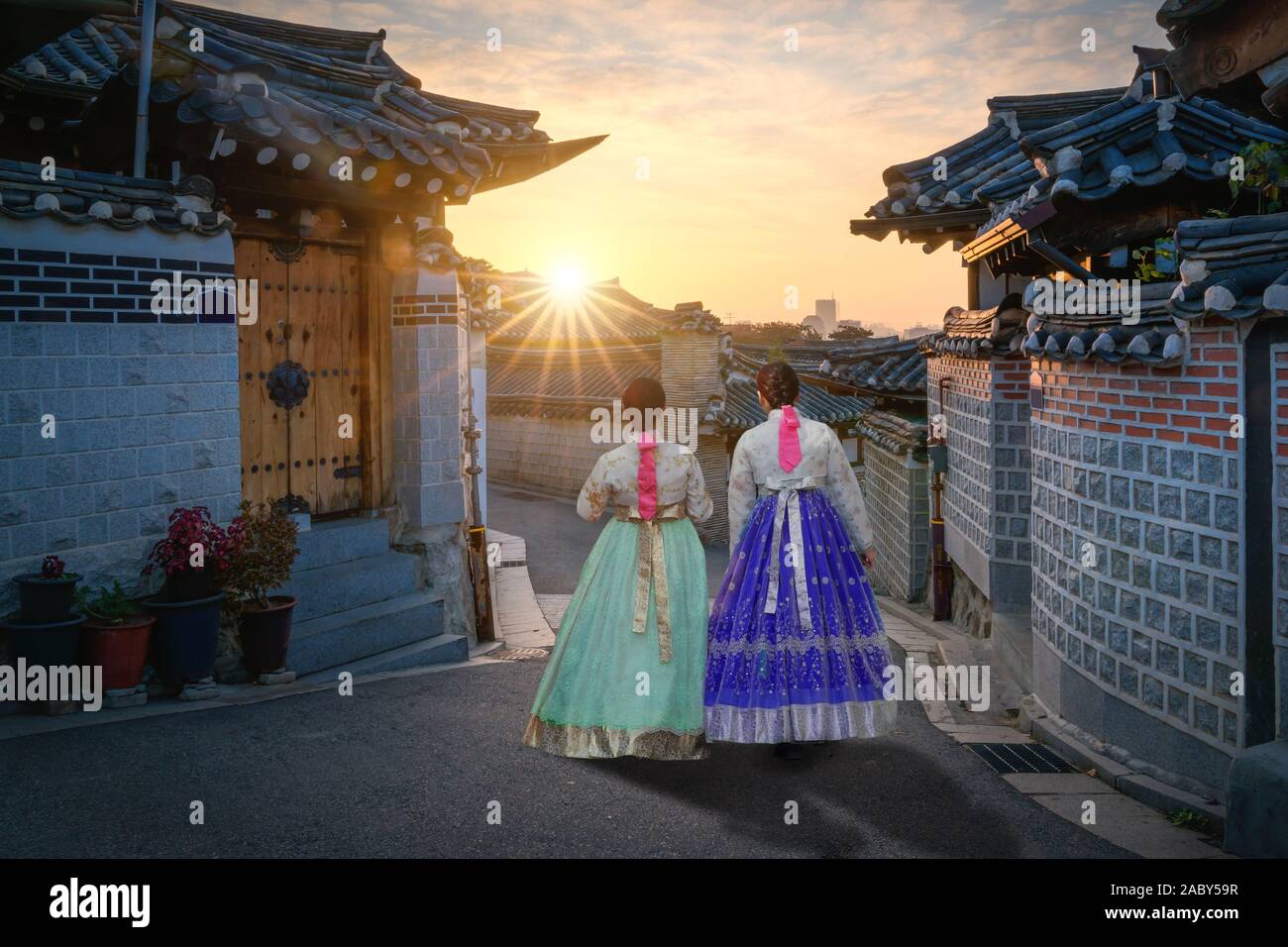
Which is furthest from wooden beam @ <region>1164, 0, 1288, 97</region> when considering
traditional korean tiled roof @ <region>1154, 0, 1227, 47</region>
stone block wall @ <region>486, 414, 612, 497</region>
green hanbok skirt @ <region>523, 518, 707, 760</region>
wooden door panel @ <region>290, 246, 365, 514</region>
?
→ stone block wall @ <region>486, 414, 612, 497</region>

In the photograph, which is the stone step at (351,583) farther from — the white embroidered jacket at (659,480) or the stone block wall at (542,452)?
the stone block wall at (542,452)

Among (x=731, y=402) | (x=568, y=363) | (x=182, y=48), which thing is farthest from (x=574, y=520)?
(x=182, y=48)

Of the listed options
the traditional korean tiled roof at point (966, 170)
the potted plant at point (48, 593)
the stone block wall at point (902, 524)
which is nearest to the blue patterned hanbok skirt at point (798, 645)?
the potted plant at point (48, 593)

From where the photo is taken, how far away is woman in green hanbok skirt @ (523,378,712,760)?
581 cm

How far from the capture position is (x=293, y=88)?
8250 mm

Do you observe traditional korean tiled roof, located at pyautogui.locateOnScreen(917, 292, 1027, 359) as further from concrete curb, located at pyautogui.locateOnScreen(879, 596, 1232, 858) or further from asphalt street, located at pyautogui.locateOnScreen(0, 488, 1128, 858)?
asphalt street, located at pyautogui.locateOnScreen(0, 488, 1128, 858)

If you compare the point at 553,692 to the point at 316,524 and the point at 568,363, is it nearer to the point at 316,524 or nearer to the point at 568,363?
the point at 316,524

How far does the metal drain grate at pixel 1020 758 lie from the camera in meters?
5.90

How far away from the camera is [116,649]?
6340 mm

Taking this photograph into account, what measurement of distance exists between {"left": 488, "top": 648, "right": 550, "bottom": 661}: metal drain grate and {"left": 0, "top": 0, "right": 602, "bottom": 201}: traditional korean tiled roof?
151 inches

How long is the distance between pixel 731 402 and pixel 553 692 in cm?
2234

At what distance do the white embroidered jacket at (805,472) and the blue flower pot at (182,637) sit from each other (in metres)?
3.31

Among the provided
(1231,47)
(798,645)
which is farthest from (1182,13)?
(798,645)

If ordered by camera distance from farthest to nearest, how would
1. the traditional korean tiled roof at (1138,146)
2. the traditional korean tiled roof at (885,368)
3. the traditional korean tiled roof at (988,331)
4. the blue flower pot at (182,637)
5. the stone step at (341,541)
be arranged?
the traditional korean tiled roof at (885,368) → the traditional korean tiled roof at (988,331) → the stone step at (341,541) → the blue flower pot at (182,637) → the traditional korean tiled roof at (1138,146)
